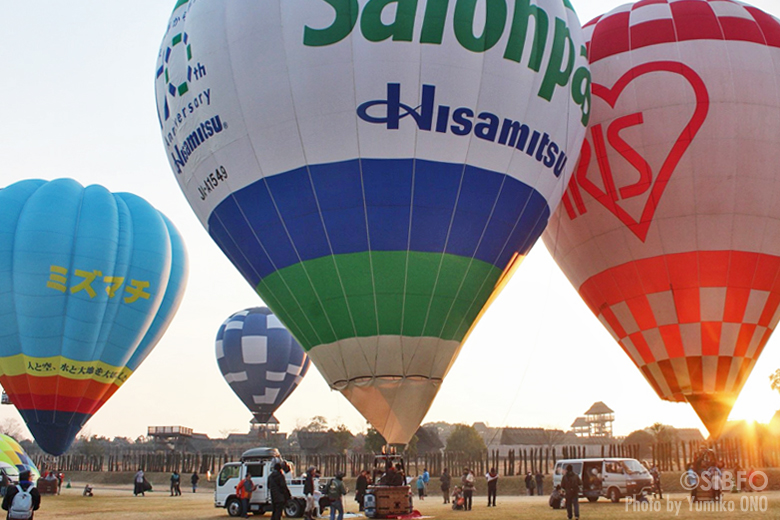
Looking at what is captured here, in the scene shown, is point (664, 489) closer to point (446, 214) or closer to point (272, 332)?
point (446, 214)

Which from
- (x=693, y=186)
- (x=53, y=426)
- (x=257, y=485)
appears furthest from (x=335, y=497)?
(x=53, y=426)

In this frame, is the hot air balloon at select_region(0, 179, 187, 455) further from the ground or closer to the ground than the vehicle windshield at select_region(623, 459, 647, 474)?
further from the ground

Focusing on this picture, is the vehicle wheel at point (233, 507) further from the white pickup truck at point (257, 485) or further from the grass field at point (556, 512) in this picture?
the grass field at point (556, 512)

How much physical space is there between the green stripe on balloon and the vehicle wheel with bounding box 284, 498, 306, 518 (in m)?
4.19

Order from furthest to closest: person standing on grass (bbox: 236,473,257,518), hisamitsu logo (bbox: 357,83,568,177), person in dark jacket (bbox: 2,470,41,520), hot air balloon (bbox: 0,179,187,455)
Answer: hot air balloon (bbox: 0,179,187,455) < person standing on grass (bbox: 236,473,257,518) < hisamitsu logo (bbox: 357,83,568,177) < person in dark jacket (bbox: 2,470,41,520)

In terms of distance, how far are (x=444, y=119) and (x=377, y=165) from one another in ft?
4.72

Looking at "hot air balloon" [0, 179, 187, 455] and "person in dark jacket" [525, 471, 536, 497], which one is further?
"person in dark jacket" [525, 471, 536, 497]

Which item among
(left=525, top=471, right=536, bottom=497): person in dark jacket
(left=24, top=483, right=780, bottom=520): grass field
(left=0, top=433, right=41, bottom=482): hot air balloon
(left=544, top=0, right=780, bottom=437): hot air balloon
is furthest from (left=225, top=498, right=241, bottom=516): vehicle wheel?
(left=525, top=471, right=536, bottom=497): person in dark jacket

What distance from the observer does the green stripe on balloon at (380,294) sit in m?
13.5

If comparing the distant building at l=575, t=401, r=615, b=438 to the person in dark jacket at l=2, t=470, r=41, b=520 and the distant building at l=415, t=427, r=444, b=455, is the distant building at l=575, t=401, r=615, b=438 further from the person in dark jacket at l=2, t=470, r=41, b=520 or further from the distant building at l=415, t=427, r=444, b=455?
the person in dark jacket at l=2, t=470, r=41, b=520

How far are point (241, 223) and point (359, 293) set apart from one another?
2866 millimetres

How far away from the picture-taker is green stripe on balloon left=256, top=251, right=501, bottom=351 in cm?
1348

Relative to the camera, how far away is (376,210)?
44.2 feet

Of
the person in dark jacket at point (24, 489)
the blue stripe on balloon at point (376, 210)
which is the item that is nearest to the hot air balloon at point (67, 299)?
the blue stripe on balloon at point (376, 210)
